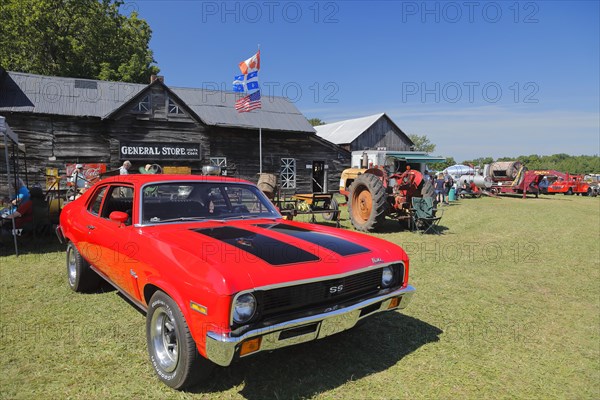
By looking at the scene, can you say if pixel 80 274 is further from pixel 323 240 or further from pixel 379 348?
pixel 379 348

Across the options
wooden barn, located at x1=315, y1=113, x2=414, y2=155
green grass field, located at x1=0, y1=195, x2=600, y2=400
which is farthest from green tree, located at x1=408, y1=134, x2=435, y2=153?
green grass field, located at x1=0, y1=195, x2=600, y2=400

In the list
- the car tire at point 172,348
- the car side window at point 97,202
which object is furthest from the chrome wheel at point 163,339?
the car side window at point 97,202

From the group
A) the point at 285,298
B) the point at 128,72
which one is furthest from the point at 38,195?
the point at 128,72

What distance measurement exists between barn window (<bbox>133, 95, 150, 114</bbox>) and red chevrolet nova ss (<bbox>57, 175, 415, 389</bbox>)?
14.6 metres

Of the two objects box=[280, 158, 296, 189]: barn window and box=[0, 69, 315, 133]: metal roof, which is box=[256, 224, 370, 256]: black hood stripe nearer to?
box=[0, 69, 315, 133]: metal roof

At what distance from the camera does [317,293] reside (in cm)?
272

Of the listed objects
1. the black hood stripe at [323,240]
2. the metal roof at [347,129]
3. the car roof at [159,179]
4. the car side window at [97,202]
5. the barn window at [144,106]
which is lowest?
the black hood stripe at [323,240]

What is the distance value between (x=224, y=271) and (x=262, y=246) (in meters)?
0.58

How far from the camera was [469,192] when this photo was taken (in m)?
23.7

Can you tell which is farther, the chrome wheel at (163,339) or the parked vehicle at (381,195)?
the parked vehicle at (381,195)

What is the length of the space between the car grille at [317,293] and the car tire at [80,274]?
3.26m

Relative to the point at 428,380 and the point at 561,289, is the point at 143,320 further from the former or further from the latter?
the point at 561,289

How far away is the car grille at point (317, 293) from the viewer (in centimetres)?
253

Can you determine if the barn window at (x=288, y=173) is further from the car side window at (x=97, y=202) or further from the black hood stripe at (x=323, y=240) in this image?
the black hood stripe at (x=323, y=240)
